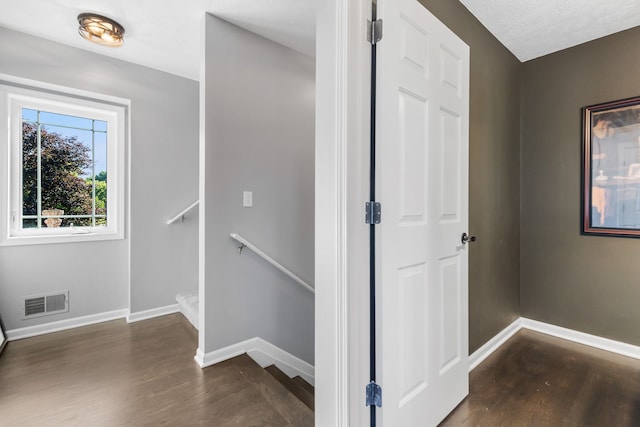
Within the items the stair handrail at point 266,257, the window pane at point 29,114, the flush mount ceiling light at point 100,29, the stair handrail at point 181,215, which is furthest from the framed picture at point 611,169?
the window pane at point 29,114

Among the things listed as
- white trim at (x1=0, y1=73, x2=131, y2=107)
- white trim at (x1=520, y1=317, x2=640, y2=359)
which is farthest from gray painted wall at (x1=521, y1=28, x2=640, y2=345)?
white trim at (x1=0, y1=73, x2=131, y2=107)

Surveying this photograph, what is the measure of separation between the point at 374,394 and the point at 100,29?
9.51 feet

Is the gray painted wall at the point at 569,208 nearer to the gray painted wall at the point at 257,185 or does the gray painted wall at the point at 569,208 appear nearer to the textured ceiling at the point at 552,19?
the textured ceiling at the point at 552,19

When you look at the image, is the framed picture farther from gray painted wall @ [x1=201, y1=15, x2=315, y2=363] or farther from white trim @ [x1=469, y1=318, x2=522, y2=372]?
gray painted wall @ [x1=201, y1=15, x2=315, y2=363]

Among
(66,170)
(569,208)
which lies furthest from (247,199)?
(569,208)

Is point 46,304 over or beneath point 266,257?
Result: beneath

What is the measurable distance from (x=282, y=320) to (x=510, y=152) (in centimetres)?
247

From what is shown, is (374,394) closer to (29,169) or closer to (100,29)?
(100,29)

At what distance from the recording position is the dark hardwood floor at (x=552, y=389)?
60.7 inches

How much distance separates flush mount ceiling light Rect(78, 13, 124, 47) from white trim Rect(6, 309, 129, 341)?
7.68ft

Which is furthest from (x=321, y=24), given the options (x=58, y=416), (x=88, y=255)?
(x=88, y=255)

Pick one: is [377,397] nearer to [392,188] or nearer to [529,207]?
[392,188]

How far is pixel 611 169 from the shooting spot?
224 cm

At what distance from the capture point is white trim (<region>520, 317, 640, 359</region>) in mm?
2174
